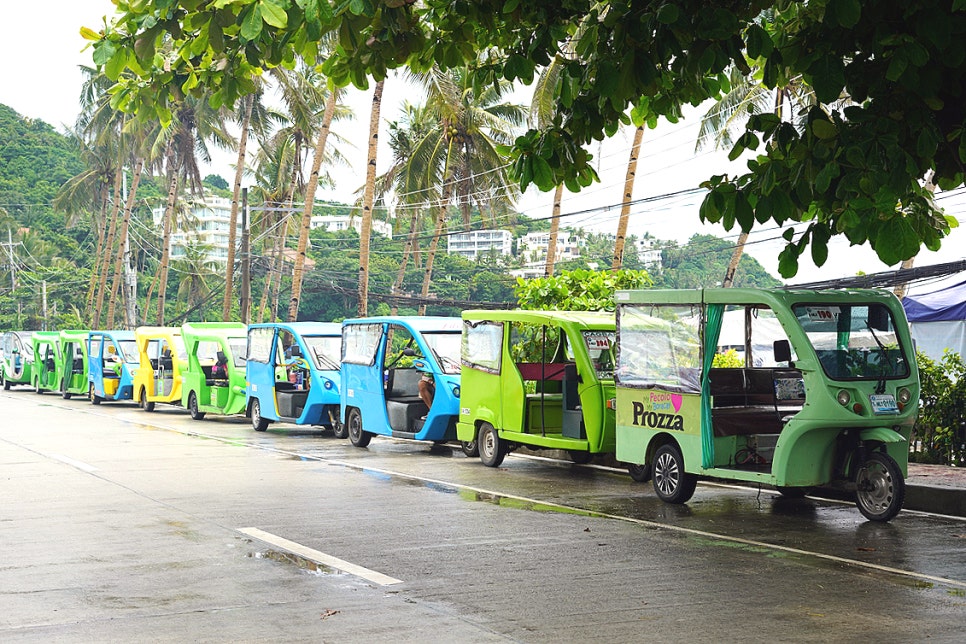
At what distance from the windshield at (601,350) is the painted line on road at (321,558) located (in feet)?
17.5

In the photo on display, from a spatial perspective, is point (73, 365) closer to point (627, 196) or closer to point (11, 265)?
point (627, 196)

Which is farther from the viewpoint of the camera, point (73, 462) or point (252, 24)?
point (73, 462)

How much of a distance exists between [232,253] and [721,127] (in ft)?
60.3

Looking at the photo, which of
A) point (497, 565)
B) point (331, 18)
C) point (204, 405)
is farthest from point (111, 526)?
point (204, 405)

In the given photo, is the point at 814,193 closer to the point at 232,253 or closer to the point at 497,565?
the point at 497,565

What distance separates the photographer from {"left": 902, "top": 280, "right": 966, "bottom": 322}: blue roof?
20828 millimetres

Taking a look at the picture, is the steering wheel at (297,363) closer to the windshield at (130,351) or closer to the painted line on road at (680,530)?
the painted line on road at (680,530)

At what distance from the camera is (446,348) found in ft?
58.8

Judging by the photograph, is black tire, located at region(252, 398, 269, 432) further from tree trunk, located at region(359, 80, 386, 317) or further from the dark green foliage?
the dark green foliage

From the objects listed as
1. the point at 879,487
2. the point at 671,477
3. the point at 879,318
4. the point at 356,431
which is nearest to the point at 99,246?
the point at 356,431

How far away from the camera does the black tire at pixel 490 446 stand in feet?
50.9

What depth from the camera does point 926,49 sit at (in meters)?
7.12

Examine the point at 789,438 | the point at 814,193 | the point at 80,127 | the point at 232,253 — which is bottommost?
the point at 789,438

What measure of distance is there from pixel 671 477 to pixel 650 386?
0.92 meters
